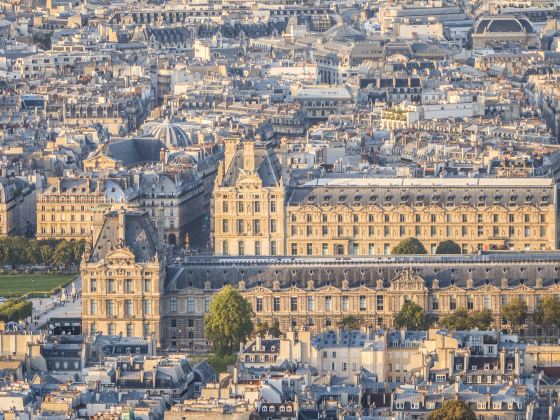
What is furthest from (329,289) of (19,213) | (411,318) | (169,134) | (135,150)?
(169,134)

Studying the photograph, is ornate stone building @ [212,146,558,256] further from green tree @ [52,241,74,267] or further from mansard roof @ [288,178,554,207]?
green tree @ [52,241,74,267]

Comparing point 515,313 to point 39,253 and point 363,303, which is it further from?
point 39,253

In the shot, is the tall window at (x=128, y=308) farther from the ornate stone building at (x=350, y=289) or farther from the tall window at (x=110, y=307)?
the ornate stone building at (x=350, y=289)

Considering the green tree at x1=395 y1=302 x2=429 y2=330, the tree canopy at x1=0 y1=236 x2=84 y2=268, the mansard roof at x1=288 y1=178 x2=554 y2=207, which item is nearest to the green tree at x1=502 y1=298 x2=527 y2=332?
the green tree at x1=395 y1=302 x2=429 y2=330

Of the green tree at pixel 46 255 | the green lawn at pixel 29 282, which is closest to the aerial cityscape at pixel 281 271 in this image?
the green lawn at pixel 29 282

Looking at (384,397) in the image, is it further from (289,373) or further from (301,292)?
(301,292)
